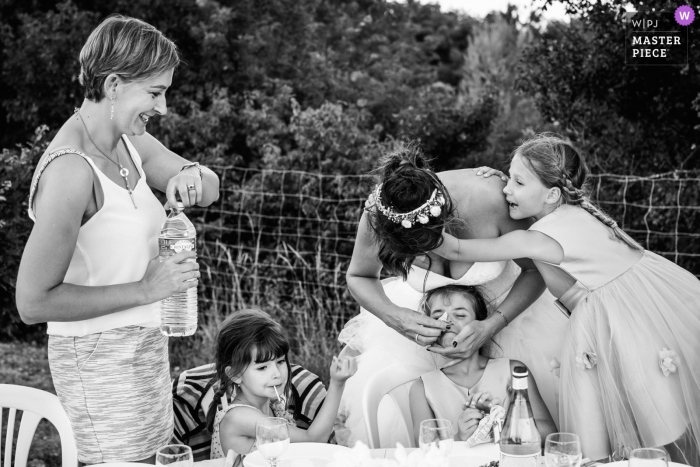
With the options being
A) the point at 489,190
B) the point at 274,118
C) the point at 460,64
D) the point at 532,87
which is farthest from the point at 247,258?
the point at 460,64

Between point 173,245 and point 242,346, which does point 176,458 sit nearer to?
point 173,245

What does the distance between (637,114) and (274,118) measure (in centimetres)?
301

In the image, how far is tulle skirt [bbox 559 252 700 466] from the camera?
2908mm

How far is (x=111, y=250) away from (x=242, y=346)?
30.0 inches

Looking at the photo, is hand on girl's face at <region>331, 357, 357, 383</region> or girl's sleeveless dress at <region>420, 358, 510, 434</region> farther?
girl's sleeveless dress at <region>420, 358, 510, 434</region>

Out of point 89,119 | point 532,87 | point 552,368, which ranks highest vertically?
point 532,87

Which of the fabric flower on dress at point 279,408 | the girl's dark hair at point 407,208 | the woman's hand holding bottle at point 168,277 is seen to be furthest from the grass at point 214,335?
the woman's hand holding bottle at point 168,277

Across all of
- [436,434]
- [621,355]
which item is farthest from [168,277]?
[621,355]

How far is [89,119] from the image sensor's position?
243 centimetres

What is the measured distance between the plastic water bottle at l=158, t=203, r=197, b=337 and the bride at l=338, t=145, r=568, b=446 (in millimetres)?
712

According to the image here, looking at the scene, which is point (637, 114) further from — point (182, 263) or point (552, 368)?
point (182, 263)

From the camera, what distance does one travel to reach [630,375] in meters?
2.91

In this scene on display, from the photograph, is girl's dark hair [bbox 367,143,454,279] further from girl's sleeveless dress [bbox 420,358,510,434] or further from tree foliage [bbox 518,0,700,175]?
tree foliage [bbox 518,0,700,175]

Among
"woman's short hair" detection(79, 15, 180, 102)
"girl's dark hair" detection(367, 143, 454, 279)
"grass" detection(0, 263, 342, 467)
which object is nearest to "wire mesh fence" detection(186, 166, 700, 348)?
"grass" detection(0, 263, 342, 467)
